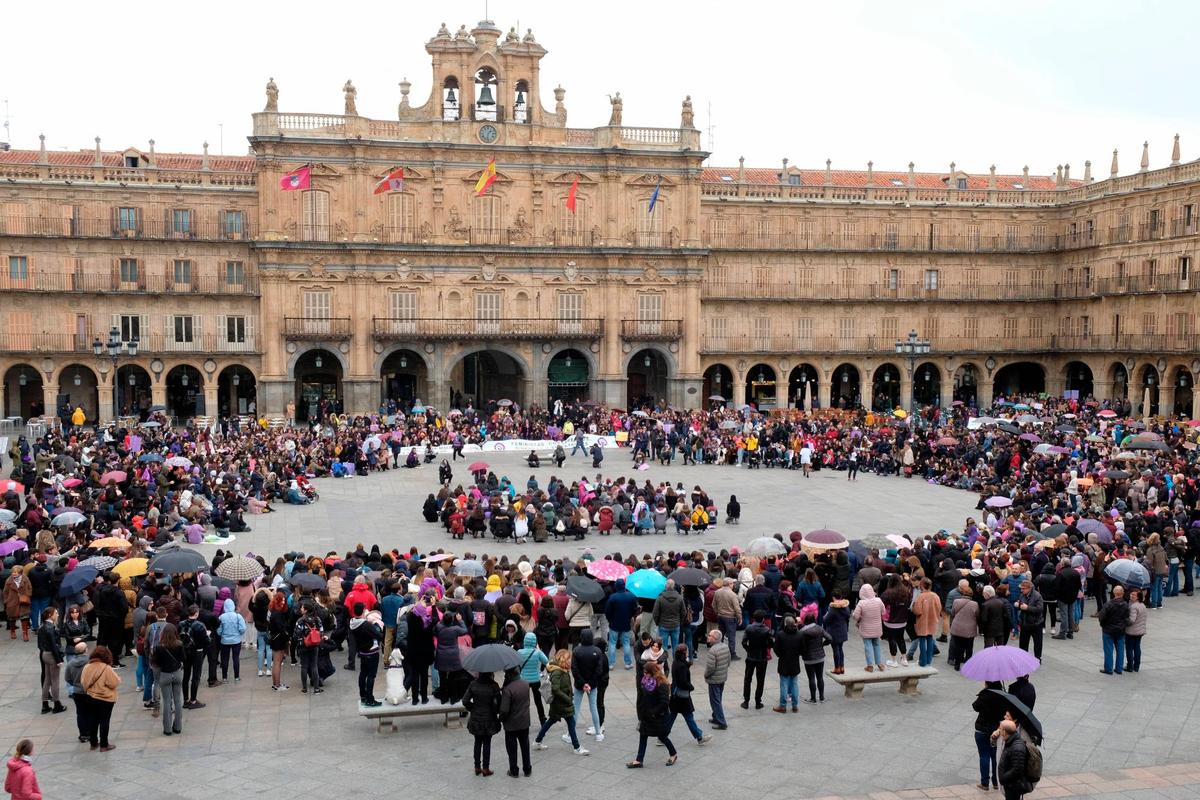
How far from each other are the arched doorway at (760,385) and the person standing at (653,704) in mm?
48036

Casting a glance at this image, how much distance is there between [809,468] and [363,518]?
16.4 metres

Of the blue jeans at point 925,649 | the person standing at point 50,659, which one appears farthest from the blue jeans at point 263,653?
the blue jeans at point 925,649

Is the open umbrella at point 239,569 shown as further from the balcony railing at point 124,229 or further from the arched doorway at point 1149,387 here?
the arched doorway at point 1149,387

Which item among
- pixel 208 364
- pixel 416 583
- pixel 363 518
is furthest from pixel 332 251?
pixel 416 583

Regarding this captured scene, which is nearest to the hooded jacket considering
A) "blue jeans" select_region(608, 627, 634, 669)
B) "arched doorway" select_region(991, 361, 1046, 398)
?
"blue jeans" select_region(608, 627, 634, 669)

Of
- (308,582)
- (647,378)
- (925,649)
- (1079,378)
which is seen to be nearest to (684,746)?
(925,649)

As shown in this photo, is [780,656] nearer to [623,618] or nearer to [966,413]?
[623,618]

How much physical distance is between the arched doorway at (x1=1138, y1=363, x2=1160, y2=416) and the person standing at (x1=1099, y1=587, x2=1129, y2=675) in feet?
136

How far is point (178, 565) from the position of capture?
56.1 feet

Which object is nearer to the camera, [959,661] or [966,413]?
[959,661]

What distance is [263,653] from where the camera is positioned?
17094 millimetres

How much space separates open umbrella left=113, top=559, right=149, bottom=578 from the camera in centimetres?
1756

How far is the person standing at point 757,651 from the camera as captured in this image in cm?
1510

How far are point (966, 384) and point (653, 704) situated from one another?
54903 millimetres
